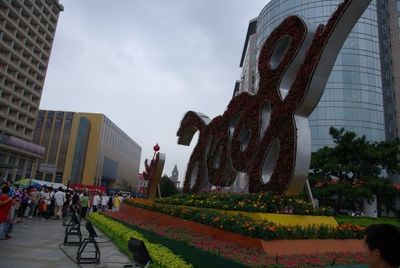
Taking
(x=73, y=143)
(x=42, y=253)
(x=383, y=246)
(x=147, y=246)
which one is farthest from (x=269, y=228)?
(x=73, y=143)

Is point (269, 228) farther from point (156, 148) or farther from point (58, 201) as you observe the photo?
point (58, 201)

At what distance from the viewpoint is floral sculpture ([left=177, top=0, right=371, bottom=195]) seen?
10719mm

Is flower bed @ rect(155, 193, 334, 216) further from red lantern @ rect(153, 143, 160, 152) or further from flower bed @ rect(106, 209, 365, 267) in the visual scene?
red lantern @ rect(153, 143, 160, 152)

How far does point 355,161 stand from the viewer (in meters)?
29.0

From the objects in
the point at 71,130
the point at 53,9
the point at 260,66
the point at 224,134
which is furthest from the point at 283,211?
the point at 71,130

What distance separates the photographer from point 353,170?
27891 millimetres

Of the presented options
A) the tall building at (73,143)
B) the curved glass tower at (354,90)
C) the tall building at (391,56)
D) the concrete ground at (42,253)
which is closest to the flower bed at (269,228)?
the concrete ground at (42,253)

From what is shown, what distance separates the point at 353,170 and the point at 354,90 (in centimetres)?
2812

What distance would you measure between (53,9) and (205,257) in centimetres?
7051

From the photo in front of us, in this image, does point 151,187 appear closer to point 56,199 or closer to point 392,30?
point 56,199

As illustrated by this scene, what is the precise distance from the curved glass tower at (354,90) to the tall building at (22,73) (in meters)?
44.5

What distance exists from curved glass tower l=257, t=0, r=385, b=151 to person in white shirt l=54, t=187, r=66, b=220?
3858 cm

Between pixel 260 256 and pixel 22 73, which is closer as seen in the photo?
pixel 260 256

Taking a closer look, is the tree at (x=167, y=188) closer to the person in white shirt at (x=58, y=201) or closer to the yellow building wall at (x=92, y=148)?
the yellow building wall at (x=92, y=148)
